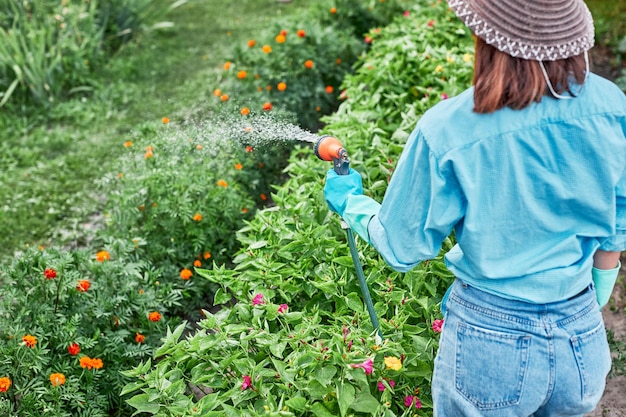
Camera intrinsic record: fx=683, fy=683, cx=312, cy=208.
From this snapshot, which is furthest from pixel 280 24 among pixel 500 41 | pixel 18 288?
pixel 500 41

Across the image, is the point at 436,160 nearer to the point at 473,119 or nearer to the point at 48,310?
the point at 473,119

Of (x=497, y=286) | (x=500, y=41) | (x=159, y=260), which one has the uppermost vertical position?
(x=500, y=41)

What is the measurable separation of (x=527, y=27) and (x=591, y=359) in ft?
2.52

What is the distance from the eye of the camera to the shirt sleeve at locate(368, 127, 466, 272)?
141 cm

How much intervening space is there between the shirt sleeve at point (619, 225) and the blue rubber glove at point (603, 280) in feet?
0.34

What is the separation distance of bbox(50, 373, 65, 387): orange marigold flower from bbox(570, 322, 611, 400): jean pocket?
165 centimetres

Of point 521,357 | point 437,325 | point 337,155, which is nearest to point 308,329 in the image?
point 437,325

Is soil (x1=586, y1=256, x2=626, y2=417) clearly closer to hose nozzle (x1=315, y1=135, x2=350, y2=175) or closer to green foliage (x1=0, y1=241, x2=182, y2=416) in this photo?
hose nozzle (x1=315, y1=135, x2=350, y2=175)

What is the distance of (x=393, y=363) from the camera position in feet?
5.94

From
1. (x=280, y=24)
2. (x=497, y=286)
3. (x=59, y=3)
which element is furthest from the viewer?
(x=59, y=3)

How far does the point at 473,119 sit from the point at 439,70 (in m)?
2.28

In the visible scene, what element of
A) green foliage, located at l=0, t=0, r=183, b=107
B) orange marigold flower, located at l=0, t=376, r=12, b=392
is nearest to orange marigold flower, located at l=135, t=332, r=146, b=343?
orange marigold flower, located at l=0, t=376, r=12, b=392

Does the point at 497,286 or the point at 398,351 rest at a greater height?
the point at 497,286

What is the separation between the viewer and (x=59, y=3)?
6.17m
